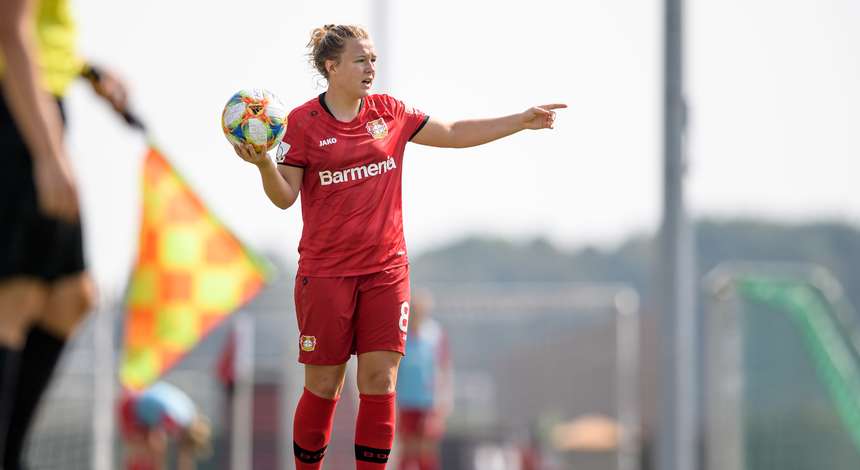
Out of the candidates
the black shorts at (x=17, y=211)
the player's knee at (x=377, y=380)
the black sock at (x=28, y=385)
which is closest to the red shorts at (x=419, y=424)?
the player's knee at (x=377, y=380)

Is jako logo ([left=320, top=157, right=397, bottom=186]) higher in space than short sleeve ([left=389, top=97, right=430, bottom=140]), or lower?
lower

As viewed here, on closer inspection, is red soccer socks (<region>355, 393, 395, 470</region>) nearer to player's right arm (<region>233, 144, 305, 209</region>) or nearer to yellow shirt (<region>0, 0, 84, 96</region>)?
player's right arm (<region>233, 144, 305, 209</region>)

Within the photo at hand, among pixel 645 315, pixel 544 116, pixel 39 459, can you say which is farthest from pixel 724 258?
pixel 544 116

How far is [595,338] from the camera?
20.7 metres

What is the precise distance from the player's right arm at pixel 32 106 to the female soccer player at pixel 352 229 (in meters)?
1.64

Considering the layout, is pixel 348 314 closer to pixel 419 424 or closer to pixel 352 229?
pixel 352 229

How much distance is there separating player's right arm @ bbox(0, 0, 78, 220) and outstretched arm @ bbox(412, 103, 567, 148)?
7.37ft

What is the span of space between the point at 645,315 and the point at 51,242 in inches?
665

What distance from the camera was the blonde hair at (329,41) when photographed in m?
6.38

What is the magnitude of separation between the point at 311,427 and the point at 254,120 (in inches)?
55.3

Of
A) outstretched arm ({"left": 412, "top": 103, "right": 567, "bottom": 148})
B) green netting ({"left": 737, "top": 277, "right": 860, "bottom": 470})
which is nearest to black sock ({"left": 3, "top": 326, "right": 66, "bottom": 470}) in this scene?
outstretched arm ({"left": 412, "top": 103, "right": 567, "bottom": 148})

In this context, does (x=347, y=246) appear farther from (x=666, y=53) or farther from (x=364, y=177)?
(x=666, y=53)

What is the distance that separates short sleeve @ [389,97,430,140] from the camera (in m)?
6.60

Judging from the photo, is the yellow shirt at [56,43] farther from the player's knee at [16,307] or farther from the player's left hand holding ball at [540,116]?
the player's left hand holding ball at [540,116]
